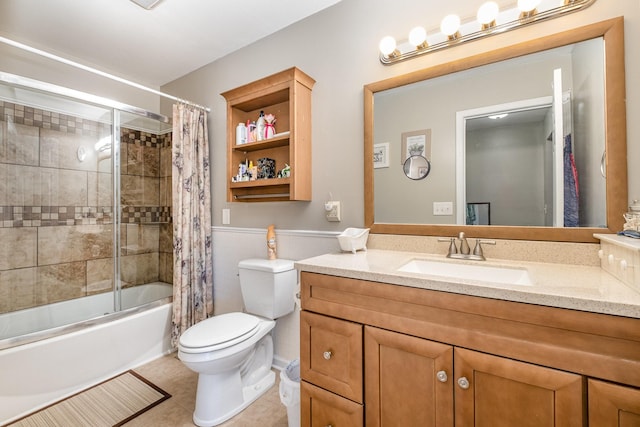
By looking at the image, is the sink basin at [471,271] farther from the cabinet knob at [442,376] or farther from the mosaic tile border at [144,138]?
the mosaic tile border at [144,138]

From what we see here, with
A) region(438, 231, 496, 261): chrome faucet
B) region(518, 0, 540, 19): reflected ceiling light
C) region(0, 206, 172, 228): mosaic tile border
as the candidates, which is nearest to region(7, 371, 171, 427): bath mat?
region(0, 206, 172, 228): mosaic tile border

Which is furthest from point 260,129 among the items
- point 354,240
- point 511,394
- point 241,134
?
point 511,394

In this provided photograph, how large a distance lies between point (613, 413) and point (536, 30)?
1405 millimetres

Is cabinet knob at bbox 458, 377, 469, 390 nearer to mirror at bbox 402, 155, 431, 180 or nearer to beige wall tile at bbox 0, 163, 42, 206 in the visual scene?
mirror at bbox 402, 155, 431, 180

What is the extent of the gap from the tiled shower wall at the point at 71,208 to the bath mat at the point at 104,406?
2.70ft

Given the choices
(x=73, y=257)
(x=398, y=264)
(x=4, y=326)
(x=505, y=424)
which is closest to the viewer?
(x=505, y=424)

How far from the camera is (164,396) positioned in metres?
1.73

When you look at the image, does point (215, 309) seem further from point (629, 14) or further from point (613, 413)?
point (629, 14)

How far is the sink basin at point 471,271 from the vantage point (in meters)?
1.12

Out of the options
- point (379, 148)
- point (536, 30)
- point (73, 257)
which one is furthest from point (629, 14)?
point (73, 257)

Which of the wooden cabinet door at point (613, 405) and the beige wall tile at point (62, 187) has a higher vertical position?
the beige wall tile at point (62, 187)

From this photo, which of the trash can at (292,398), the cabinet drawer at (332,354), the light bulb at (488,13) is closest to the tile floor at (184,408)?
the trash can at (292,398)

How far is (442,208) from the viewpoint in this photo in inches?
56.6

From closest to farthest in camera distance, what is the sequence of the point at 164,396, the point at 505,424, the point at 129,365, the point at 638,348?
the point at 638,348
the point at 505,424
the point at 164,396
the point at 129,365
